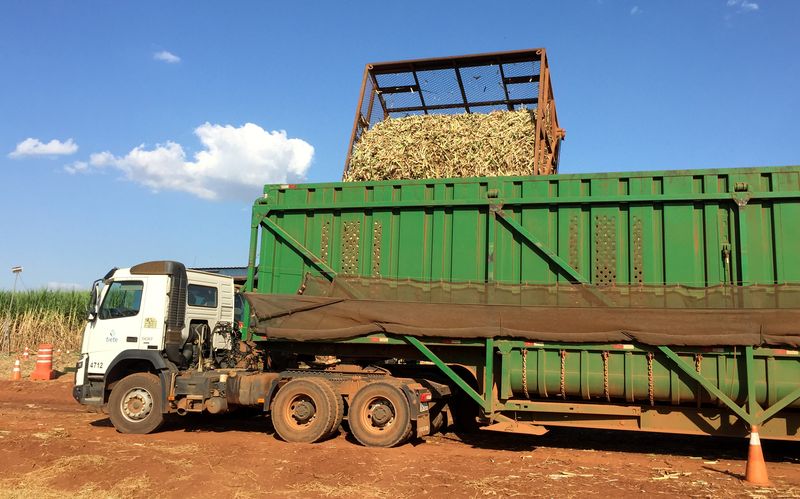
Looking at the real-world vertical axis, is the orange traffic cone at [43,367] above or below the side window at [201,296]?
below

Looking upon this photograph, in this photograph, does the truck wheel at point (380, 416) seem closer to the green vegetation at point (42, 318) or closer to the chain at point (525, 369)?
the chain at point (525, 369)

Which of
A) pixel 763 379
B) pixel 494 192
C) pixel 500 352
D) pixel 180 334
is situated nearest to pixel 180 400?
pixel 180 334

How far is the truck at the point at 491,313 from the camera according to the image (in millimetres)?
→ 7340

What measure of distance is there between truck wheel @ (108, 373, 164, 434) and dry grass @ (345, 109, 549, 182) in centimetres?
468

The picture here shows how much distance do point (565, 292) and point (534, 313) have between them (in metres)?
0.55

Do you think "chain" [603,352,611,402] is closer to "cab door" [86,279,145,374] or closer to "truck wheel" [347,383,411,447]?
"truck wheel" [347,383,411,447]

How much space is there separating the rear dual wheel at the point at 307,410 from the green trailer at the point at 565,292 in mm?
632

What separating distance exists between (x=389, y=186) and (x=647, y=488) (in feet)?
17.2

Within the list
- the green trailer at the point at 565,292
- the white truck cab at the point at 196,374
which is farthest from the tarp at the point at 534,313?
the white truck cab at the point at 196,374

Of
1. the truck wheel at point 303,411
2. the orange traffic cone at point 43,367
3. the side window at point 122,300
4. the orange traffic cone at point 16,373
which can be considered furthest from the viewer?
the orange traffic cone at point 16,373

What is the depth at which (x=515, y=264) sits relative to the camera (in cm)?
832

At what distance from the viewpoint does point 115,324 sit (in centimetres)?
977

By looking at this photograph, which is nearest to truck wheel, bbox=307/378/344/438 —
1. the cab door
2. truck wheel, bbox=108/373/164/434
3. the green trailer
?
the green trailer

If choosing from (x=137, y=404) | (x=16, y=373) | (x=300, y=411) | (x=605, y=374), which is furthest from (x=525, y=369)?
(x=16, y=373)
